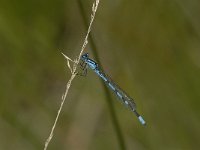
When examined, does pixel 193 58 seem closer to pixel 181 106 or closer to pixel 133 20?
pixel 181 106

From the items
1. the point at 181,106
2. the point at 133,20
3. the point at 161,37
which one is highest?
the point at 133,20

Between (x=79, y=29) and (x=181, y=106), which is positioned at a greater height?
(x=79, y=29)

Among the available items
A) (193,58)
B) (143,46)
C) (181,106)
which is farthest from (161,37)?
(181,106)

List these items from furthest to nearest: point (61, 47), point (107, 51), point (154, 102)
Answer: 1. point (61, 47)
2. point (107, 51)
3. point (154, 102)

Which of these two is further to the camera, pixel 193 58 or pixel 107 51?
pixel 107 51

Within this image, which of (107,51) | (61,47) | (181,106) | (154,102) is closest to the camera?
(181,106)

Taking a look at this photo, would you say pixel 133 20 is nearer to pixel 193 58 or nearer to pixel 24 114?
pixel 193 58
